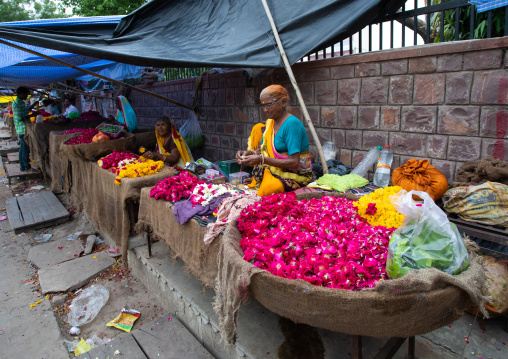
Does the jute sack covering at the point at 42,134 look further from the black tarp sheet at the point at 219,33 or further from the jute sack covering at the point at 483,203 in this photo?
the jute sack covering at the point at 483,203

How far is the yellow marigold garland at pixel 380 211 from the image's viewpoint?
2.09m

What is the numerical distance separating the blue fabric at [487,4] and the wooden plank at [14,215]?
6.81 metres

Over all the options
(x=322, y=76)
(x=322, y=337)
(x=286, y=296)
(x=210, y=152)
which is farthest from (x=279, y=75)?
(x=286, y=296)

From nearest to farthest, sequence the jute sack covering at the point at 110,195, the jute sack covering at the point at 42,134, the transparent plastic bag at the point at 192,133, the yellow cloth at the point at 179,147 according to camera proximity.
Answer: the jute sack covering at the point at 110,195 → the yellow cloth at the point at 179,147 → the transparent plastic bag at the point at 192,133 → the jute sack covering at the point at 42,134

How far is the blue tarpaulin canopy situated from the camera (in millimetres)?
3908

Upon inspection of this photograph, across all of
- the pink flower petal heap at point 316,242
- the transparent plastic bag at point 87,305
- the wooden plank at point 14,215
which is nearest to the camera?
the pink flower petal heap at point 316,242

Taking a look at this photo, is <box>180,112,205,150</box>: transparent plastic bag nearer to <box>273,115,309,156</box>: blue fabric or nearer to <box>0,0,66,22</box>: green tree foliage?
<box>273,115,309,156</box>: blue fabric

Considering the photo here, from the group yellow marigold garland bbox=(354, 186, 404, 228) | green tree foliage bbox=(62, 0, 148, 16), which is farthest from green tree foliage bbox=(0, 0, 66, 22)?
yellow marigold garland bbox=(354, 186, 404, 228)

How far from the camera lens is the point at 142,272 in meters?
3.92

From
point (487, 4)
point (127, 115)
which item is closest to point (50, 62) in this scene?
point (127, 115)

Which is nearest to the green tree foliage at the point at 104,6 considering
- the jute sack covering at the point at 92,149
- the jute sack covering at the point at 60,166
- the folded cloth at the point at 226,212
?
the jute sack covering at the point at 60,166

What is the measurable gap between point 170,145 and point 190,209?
2781 millimetres

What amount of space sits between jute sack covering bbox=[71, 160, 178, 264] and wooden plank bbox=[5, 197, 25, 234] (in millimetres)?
1058

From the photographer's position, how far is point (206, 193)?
305 cm
